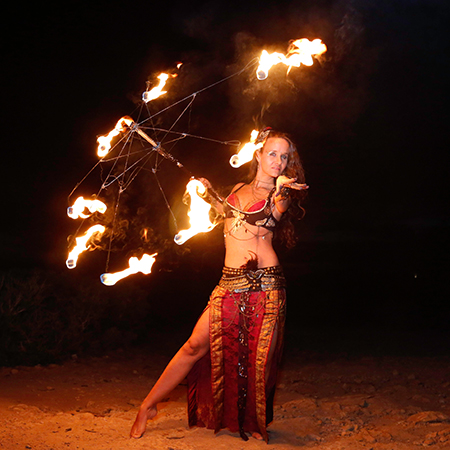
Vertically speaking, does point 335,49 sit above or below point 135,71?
below

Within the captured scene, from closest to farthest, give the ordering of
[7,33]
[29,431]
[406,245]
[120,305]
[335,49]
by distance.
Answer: [29,431]
[335,49]
[120,305]
[7,33]
[406,245]

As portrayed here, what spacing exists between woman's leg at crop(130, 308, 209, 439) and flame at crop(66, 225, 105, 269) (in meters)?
0.96

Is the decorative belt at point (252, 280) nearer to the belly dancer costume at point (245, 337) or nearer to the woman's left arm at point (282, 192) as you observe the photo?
the belly dancer costume at point (245, 337)

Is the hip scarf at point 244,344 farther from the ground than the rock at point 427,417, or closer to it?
farther from the ground

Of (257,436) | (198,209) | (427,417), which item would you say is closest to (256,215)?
(198,209)

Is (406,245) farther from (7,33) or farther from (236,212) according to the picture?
(236,212)

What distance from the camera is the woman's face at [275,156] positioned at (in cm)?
346

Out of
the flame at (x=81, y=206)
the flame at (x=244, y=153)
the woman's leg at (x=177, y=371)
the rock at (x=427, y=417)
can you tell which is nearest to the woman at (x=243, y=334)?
the woman's leg at (x=177, y=371)

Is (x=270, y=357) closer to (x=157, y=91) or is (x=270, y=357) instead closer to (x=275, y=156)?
(x=275, y=156)

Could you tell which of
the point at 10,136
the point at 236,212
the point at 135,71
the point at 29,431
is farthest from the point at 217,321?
the point at 10,136

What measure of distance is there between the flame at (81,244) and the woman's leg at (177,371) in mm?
965

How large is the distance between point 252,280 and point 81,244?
4.34 feet

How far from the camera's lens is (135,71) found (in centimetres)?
787

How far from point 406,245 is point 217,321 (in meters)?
19.3
